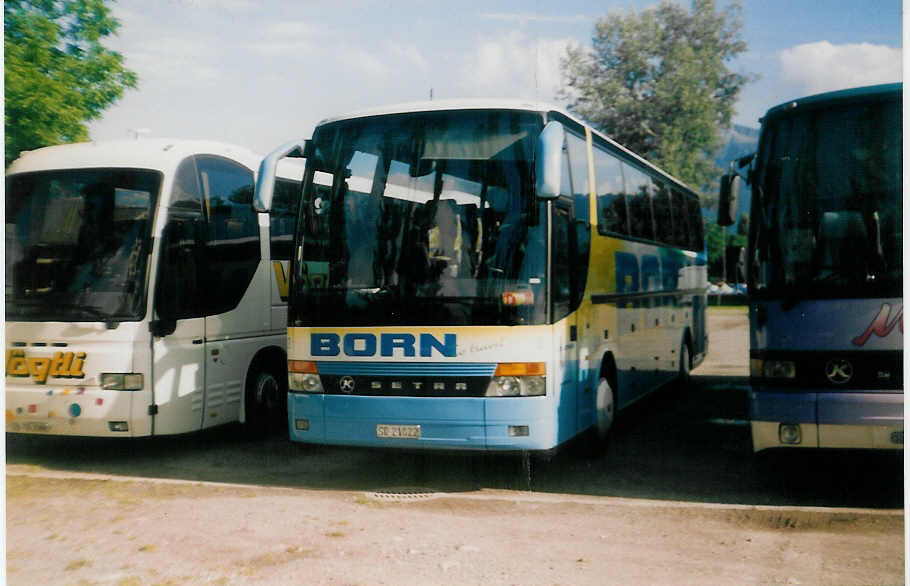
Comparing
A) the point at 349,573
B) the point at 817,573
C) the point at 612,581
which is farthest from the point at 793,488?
the point at 349,573

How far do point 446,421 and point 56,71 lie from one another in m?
6.00

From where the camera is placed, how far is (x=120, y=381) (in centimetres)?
854

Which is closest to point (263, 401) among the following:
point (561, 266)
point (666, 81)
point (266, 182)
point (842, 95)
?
point (266, 182)

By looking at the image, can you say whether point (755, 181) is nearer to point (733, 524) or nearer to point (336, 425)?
point (733, 524)

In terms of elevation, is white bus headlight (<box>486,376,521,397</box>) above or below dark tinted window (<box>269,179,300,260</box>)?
below

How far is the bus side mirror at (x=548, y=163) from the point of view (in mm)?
6941

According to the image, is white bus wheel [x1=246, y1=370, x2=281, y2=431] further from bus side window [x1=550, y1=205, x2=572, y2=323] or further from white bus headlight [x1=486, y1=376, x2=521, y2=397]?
bus side window [x1=550, y1=205, x2=572, y2=323]

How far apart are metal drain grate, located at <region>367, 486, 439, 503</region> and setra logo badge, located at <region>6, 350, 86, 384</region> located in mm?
3156

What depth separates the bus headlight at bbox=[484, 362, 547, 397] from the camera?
7.31 m

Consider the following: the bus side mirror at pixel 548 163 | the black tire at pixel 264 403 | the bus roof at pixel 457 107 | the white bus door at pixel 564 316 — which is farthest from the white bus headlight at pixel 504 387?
the black tire at pixel 264 403

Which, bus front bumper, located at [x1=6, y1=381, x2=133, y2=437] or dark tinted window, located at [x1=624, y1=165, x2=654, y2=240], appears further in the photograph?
dark tinted window, located at [x1=624, y1=165, x2=654, y2=240]

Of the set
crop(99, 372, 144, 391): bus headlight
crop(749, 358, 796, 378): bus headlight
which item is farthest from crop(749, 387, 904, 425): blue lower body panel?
crop(99, 372, 144, 391): bus headlight

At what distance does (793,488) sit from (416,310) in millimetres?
3490

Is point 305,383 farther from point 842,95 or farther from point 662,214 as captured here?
point 662,214
